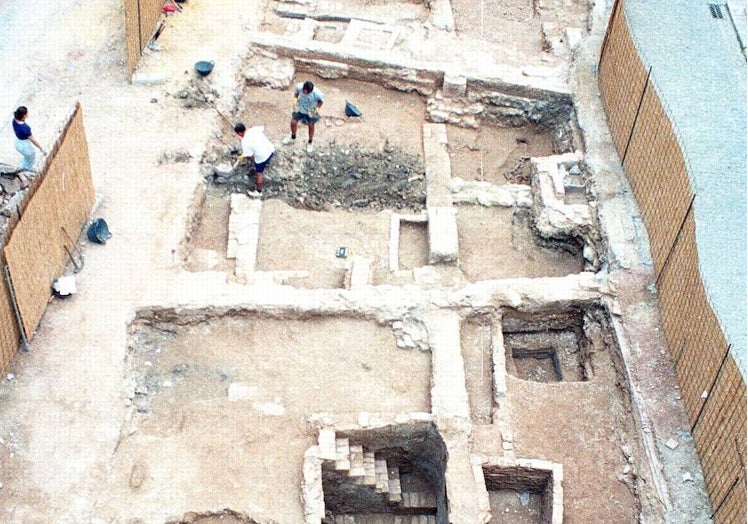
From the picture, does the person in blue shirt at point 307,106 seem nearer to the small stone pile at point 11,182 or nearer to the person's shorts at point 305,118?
the person's shorts at point 305,118

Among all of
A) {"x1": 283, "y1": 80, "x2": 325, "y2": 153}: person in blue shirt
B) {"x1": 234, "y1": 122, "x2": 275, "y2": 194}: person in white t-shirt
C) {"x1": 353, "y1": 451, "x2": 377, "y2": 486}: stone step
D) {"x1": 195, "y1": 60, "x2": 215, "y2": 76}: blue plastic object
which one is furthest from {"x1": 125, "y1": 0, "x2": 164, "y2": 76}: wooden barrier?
{"x1": 353, "y1": 451, "x2": 377, "y2": 486}: stone step

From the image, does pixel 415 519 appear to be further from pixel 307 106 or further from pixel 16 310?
pixel 307 106

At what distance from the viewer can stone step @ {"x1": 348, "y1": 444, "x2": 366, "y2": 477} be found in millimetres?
9461

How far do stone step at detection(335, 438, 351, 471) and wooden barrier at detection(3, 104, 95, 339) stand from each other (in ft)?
12.5

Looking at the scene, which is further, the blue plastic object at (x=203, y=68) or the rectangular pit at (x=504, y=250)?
the blue plastic object at (x=203, y=68)

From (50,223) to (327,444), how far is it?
4309mm

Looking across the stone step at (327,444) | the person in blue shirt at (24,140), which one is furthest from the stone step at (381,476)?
the person in blue shirt at (24,140)

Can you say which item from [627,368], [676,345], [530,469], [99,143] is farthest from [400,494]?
[99,143]

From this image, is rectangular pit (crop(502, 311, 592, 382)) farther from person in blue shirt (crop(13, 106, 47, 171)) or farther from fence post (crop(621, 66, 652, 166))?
person in blue shirt (crop(13, 106, 47, 171))

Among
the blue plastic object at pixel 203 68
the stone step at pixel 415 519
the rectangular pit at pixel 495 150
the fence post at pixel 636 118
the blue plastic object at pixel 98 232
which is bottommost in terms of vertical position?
the stone step at pixel 415 519

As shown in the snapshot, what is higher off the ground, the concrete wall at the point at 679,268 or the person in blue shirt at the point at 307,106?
the person in blue shirt at the point at 307,106

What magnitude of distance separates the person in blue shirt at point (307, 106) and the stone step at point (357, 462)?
5468 mm

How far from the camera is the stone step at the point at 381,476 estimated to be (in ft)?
32.2

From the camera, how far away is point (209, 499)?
29.1ft
